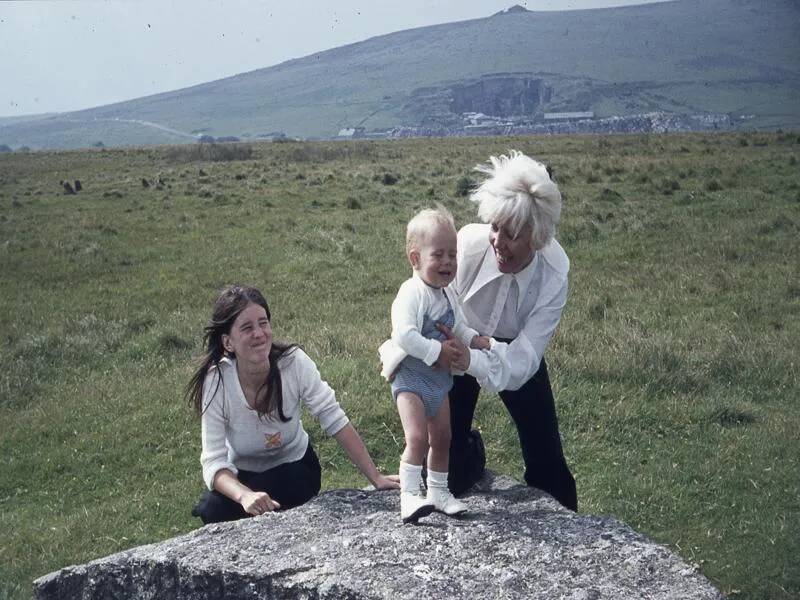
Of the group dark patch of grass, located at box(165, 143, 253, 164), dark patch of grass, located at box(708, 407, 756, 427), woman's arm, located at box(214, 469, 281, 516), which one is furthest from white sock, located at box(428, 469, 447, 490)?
dark patch of grass, located at box(165, 143, 253, 164)

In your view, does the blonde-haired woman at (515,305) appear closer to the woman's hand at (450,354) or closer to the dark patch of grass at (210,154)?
the woman's hand at (450,354)

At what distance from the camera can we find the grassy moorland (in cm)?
598

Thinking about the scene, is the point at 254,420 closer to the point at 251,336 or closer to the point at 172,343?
the point at 251,336

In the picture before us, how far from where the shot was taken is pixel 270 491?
4621 millimetres

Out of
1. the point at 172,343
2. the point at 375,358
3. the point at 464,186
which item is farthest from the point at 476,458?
the point at 464,186

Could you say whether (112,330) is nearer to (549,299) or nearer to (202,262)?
(202,262)

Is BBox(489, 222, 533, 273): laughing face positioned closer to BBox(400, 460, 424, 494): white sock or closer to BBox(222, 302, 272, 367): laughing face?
BBox(400, 460, 424, 494): white sock

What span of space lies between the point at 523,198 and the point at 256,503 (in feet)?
6.17

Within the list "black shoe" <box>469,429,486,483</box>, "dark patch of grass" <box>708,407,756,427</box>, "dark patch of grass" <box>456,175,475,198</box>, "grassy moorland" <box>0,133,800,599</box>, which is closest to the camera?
"black shoe" <box>469,429,486,483</box>

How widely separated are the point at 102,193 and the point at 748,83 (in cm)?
11951

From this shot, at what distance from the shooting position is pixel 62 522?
6.18 m

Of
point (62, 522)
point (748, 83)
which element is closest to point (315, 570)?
point (62, 522)

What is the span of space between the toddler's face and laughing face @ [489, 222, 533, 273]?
0.27 m

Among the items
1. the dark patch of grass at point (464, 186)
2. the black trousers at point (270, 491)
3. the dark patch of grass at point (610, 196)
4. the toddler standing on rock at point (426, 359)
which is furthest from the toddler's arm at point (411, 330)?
the dark patch of grass at point (464, 186)
